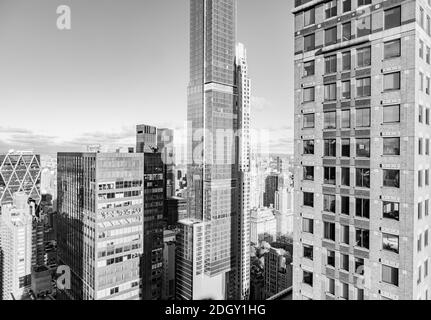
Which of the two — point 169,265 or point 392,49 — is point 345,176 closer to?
point 392,49

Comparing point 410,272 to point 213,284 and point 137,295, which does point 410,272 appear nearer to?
point 137,295

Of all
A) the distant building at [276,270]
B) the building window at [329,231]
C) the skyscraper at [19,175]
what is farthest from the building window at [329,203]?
the distant building at [276,270]

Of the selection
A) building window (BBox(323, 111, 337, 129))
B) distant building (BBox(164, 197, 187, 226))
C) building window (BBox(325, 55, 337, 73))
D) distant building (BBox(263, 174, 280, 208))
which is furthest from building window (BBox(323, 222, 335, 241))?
distant building (BBox(164, 197, 187, 226))

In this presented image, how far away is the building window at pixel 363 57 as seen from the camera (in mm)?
6031

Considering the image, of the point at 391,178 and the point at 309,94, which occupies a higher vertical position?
the point at 309,94

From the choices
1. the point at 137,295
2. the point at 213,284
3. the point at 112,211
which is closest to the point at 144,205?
the point at 112,211

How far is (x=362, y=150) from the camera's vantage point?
6.06m

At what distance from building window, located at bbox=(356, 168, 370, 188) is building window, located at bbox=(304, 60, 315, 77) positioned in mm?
2561

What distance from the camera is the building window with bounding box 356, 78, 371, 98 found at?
5992 mm

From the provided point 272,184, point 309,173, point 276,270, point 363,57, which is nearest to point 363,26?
point 363,57

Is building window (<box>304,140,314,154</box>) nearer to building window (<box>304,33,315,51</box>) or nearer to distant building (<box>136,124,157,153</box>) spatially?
building window (<box>304,33,315,51</box>)

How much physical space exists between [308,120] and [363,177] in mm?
1816
